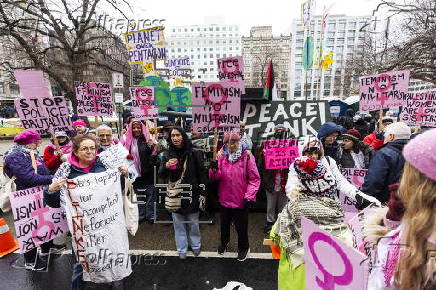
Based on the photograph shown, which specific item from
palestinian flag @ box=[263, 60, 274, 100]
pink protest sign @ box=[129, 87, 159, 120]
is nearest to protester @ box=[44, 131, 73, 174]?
pink protest sign @ box=[129, 87, 159, 120]

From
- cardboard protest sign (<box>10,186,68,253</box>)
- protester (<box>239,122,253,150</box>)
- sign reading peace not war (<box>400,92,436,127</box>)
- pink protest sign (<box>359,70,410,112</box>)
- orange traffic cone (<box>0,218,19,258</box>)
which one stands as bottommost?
orange traffic cone (<box>0,218,19,258</box>)

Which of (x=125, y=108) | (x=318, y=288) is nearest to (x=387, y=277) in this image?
(x=318, y=288)

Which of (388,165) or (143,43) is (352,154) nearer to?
(388,165)

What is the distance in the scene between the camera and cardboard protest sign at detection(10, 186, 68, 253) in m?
3.21

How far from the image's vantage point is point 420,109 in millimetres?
6172

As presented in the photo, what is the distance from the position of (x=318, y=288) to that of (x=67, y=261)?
3.69m

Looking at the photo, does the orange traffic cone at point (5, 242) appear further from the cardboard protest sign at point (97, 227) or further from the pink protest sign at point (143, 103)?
the pink protest sign at point (143, 103)

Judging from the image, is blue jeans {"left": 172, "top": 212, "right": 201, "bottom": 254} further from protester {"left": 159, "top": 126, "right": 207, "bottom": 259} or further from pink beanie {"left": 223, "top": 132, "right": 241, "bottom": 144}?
pink beanie {"left": 223, "top": 132, "right": 241, "bottom": 144}

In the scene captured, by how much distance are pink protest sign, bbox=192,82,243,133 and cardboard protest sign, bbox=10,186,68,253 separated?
210cm

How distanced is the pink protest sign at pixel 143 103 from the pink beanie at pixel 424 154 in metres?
4.71

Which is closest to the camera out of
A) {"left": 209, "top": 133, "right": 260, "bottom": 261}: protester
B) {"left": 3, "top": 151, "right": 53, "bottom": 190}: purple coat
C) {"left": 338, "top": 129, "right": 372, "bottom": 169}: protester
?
{"left": 3, "top": 151, "right": 53, "bottom": 190}: purple coat

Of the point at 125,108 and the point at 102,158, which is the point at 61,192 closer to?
the point at 102,158

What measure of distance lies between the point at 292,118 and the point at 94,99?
3.70 metres

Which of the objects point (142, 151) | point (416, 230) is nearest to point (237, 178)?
point (142, 151)
